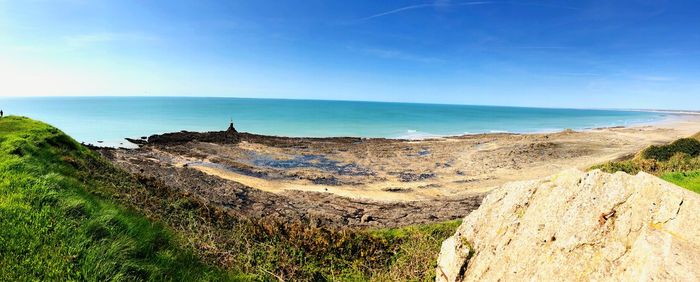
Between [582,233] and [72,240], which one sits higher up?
[582,233]

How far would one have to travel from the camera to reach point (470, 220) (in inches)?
272

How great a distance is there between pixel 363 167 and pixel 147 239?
26.6 meters

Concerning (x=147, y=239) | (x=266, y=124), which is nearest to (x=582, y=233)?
(x=147, y=239)

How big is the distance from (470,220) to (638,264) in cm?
344

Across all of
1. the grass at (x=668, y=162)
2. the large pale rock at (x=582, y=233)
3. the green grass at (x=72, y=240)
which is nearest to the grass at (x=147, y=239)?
the green grass at (x=72, y=240)

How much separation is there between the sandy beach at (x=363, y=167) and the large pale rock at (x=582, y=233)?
997 centimetres

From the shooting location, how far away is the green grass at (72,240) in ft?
14.2

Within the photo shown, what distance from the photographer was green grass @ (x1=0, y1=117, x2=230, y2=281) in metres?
4.32

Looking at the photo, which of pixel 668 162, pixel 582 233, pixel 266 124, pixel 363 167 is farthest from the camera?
pixel 266 124

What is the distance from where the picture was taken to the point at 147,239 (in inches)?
239

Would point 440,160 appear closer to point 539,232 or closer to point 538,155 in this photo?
point 538,155

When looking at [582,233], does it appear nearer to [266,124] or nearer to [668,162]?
[668,162]

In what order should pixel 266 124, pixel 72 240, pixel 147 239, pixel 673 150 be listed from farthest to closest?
pixel 266 124, pixel 673 150, pixel 147 239, pixel 72 240

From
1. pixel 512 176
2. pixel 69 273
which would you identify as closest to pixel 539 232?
pixel 69 273
